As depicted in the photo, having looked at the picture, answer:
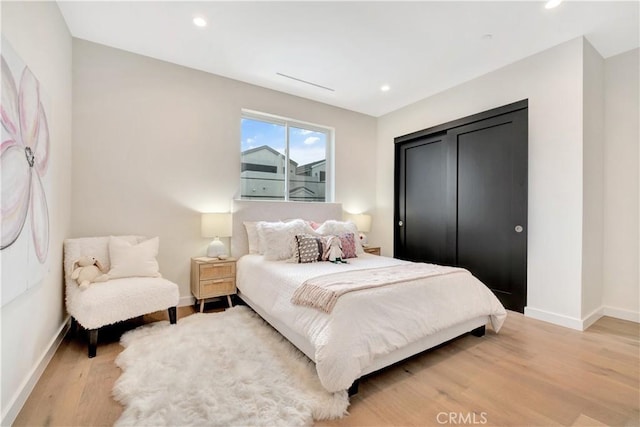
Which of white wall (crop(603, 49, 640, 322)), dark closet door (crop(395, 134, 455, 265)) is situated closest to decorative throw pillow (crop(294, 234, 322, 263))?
dark closet door (crop(395, 134, 455, 265))

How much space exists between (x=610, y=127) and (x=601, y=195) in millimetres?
731

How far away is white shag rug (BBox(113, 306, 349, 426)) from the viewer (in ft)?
4.80

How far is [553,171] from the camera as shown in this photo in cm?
284

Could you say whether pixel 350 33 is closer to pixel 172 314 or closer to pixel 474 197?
pixel 474 197

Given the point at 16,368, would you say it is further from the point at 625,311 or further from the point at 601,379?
the point at 625,311

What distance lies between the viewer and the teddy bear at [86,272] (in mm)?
2332

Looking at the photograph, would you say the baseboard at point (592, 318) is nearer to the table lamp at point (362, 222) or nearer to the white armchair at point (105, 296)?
the table lamp at point (362, 222)

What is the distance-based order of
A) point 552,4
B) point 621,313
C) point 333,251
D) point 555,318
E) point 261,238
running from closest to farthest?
1. point 552,4
2. point 555,318
3. point 621,313
4. point 333,251
5. point 261,238

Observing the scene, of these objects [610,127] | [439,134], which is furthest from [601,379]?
[439,134]

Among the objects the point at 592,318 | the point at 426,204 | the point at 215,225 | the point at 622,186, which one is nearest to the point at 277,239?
the point at 215,225

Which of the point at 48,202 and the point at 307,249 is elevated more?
the point at 48,202

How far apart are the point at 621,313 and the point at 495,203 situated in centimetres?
161

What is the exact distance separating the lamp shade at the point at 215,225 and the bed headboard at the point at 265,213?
8.2 inches

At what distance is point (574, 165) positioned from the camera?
2699 mm
